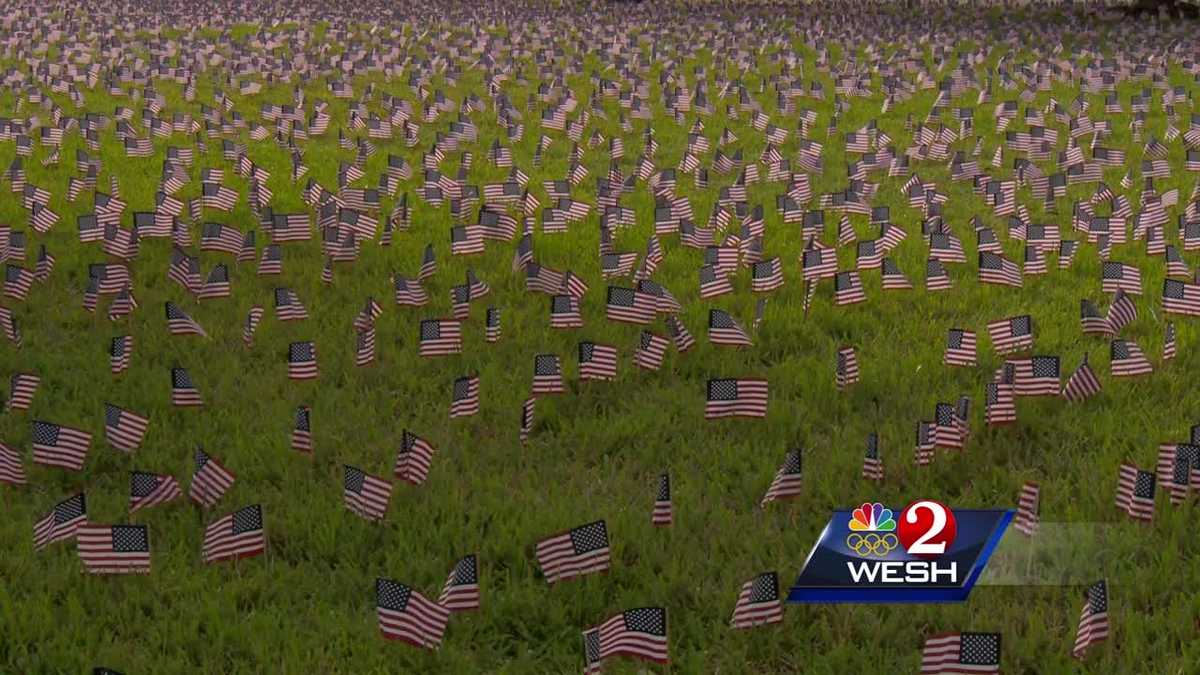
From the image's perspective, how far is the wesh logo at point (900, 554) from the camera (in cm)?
447

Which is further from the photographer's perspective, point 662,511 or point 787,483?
point 787,483

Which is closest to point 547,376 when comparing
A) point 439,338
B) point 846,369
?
point 439,338

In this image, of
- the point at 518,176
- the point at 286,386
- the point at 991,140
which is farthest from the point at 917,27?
the point at 286,386

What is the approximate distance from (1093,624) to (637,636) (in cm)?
137

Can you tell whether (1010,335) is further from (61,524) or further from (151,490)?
(61,524)

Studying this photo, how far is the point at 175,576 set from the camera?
4.63 metres

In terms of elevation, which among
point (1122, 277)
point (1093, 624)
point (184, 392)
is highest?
point (1093, 624)

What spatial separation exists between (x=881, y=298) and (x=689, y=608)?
350 cm

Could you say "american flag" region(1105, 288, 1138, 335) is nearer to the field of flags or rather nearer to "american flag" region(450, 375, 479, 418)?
the field of flags

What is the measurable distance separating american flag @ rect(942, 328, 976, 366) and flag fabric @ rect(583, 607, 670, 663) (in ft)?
9.50

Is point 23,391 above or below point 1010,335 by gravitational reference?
above

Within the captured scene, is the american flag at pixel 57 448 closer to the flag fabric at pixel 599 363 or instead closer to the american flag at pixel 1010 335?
the flag fabric at pixel 599 363

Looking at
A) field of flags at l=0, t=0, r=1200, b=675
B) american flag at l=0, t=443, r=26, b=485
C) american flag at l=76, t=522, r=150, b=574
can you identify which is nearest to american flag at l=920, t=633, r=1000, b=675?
field of flags at l=0, t=0, r=1200, b=675

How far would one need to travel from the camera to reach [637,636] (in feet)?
13.4
